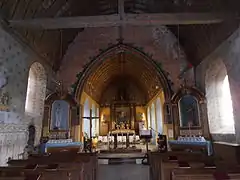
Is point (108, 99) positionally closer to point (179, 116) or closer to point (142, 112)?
point (142, 112)

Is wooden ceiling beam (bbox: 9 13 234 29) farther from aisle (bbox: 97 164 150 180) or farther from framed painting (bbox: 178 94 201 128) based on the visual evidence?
aisle (bbox: 97 164 150 180)

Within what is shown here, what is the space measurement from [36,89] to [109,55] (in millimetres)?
4145

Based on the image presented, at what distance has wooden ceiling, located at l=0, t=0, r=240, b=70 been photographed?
6336 mm

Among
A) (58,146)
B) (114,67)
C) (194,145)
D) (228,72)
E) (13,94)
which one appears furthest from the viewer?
(114,67)

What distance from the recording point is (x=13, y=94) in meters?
6.35

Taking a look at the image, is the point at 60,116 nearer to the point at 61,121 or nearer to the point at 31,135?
the point at 61,121

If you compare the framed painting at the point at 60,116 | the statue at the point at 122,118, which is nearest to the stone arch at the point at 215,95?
the framed painting at the point at 60,116

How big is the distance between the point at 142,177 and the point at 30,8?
6.69 m

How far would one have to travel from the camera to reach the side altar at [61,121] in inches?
344

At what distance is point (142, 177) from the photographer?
603 centimetres

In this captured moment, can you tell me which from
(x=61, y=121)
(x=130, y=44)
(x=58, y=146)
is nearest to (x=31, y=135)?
(x=58, y=146)

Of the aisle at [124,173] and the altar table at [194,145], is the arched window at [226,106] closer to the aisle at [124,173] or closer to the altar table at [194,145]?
the altar table at [194,145]

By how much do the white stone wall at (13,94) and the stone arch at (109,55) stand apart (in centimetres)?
312

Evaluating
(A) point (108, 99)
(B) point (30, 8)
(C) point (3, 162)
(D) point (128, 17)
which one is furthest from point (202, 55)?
(A) point (108, 99)
